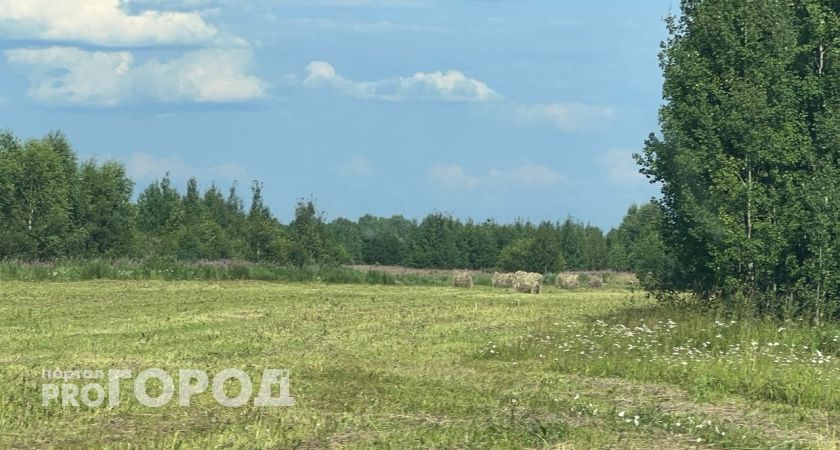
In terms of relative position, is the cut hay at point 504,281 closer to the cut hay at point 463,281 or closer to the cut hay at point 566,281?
the cut hay at point 463,281

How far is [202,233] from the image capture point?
64.5 m

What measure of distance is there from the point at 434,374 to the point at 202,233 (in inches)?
2150

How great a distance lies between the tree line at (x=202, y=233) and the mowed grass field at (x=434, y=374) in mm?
23779

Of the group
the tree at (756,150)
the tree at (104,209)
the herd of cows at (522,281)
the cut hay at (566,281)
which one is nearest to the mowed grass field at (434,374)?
the tree at (756,150)

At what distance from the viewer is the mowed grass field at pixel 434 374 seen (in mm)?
8266

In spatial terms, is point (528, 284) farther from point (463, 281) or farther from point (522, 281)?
point (463, 281)

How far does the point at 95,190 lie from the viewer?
61625mm

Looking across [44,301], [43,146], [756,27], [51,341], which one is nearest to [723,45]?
[756,27]

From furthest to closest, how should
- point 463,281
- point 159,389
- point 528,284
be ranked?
point 463,281 < point 528,284 < point 159,389

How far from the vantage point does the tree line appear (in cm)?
5372

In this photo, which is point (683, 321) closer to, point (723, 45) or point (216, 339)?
point (723, 45)

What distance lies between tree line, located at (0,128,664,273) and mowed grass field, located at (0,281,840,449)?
78.0 ft

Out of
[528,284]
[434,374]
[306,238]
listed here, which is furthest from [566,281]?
[434,374]

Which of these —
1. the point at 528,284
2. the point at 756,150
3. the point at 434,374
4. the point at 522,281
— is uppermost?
the point at 756,150
